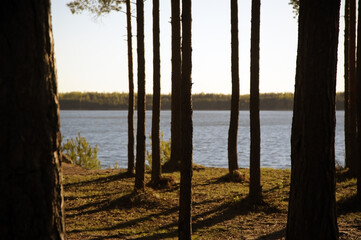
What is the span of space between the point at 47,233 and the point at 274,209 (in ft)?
22.8

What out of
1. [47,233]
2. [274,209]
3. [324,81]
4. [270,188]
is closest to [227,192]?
[270,188]

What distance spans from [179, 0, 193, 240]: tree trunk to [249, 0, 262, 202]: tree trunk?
128 inches

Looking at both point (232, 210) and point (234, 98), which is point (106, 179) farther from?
point (232, 210)

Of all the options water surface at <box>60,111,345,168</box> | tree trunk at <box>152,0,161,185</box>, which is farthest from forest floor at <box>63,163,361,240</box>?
water surface at <box>60,111,345,168</box>

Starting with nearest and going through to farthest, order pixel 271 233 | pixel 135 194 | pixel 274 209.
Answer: pixel 271 233 → pixel 274 209 → pixel 135 194

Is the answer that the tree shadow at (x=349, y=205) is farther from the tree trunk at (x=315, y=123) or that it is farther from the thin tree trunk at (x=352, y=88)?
the tree trunk at (x=315, y=123)

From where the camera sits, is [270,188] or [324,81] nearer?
[324,81]

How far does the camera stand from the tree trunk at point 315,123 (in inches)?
205

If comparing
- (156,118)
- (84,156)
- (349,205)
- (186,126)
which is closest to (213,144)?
(84,156)

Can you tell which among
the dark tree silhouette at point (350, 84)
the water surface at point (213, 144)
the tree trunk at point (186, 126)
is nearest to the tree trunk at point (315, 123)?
the tree trunk at point (186, 126)

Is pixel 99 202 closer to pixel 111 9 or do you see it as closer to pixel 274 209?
pixel 274 209

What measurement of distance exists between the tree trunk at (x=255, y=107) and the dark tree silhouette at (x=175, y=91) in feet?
10.1

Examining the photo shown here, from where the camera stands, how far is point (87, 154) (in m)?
18.0

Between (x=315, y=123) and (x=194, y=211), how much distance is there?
4.90 m
